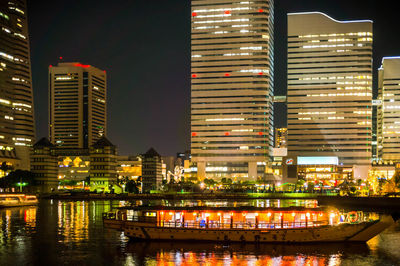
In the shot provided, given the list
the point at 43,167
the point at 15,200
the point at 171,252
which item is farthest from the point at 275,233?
the point at 43,167

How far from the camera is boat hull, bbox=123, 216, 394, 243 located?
58219mm

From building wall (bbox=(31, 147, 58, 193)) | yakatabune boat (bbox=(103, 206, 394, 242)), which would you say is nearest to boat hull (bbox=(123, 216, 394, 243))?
yakatabune boat (bbox=(103, 206, 394, 242))

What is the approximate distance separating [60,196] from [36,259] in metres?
129

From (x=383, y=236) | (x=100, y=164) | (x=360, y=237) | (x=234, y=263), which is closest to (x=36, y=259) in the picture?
(x=234, y=263)

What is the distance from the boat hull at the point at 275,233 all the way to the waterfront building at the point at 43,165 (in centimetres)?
13930

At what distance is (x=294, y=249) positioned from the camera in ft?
183

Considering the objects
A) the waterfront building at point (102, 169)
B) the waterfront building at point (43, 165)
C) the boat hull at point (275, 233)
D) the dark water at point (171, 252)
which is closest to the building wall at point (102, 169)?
the waterfront building at point (102, 169)

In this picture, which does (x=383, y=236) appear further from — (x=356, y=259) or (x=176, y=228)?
(x=176, y=228)

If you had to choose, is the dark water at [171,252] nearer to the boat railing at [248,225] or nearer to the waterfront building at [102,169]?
the boat railing at [248,225]

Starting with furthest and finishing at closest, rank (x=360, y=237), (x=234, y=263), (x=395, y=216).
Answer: (x=395, y=216)
(x=360, y=237)
(x=234, y=263)

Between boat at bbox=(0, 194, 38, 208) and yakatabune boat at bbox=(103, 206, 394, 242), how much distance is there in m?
77.1

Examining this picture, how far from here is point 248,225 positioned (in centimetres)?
6003

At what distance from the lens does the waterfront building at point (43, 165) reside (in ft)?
626

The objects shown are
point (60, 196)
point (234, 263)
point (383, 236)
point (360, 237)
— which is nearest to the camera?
point (234, 263)
